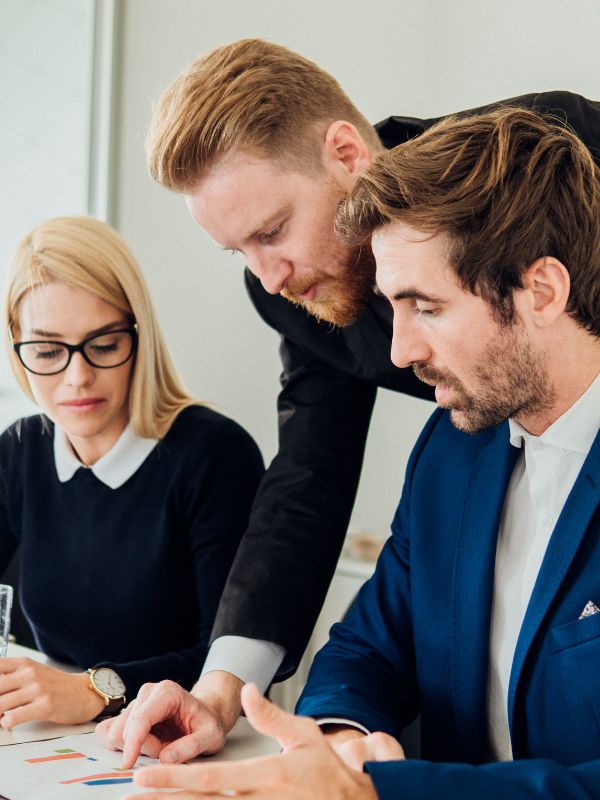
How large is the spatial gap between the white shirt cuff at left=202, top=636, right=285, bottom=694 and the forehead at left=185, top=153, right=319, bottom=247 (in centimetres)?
66

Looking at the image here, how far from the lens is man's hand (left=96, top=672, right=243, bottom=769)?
1.24 meters

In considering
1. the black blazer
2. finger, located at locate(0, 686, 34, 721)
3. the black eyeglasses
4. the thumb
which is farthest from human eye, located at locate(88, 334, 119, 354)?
the thumb

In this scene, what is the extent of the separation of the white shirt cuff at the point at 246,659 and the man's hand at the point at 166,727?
16 centimetres

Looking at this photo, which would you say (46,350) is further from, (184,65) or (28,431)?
(184,65)

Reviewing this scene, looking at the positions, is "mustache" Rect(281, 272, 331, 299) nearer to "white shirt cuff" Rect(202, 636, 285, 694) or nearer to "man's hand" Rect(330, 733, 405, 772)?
"white shirt cuff" Rect(202, 636, 285, 694)

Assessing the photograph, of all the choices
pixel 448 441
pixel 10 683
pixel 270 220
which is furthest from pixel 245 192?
pixel 10 683

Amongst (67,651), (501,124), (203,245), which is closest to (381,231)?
(501,124)

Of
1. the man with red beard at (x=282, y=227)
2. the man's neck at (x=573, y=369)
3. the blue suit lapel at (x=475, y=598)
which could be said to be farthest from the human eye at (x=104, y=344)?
the man's neck at (x=573, y=369)

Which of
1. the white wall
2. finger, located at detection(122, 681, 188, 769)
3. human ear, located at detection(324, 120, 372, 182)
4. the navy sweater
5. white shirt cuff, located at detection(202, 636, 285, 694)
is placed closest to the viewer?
finger, located at detection(122, 681, 188, 769)

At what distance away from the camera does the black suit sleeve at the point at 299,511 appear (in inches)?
66.2

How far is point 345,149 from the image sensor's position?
170 cm

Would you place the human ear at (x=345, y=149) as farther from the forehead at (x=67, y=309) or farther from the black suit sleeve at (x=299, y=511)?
the forehead at (x=67, y=309)

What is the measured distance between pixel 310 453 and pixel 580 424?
0.67 m

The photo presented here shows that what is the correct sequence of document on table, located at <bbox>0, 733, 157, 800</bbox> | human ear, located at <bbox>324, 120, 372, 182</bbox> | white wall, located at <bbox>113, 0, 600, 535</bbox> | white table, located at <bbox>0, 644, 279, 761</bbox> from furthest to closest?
white wall, located at <bbox>113, 0, 600, 535</bbox> → human ear, located at <bbox>324, 120, 372, 182</bbox> → white table, located at <bbox>0, 644, 279, 761</bbox> → document on table, located at <bbox>0, 733, 157, 800</bbox>
